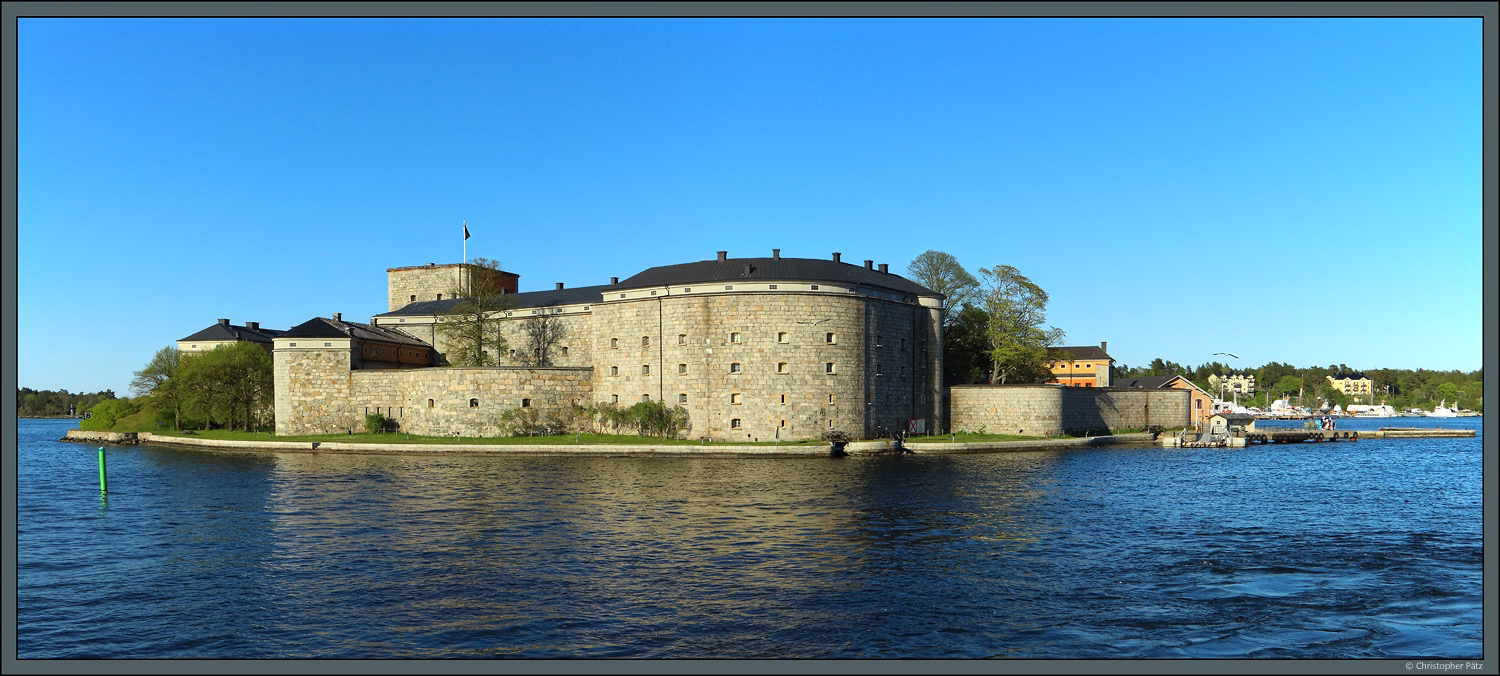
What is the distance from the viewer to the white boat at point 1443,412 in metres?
138

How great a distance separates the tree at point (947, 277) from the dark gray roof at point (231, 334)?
50.6 meters

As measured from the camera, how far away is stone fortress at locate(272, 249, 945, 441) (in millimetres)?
50469

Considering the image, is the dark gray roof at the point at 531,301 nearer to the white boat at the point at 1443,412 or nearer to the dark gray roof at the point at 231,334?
the dark gray roof at the point at 231,334

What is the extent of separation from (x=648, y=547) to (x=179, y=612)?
9.19 metres

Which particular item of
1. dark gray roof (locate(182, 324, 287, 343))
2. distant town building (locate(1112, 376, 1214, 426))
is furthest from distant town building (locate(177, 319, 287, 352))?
distant town building (locate(1112, 376, 1214, 426))

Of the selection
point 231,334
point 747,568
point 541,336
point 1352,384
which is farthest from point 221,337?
point 1352,384

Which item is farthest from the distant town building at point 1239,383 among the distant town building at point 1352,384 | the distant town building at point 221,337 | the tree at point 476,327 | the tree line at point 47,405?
the tree line at point 47,405

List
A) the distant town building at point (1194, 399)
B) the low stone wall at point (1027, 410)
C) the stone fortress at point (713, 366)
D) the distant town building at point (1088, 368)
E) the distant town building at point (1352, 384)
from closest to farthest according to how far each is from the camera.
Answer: the stone fortress at point (713, 366) < the low stone wall at point (1027, 410) < the distant town building at point (1194, 399) < the distant town building at point (1088, 368) < the distant town building at point (1352, 384)

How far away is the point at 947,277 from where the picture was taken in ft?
227

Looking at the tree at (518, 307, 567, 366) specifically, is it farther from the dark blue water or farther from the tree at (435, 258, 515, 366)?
the dark blue water

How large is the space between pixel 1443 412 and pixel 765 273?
439 feet

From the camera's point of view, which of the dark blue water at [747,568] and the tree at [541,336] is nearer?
the dark blue water at [747,568]

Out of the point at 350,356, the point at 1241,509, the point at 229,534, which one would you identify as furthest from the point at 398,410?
the point at 1241,509

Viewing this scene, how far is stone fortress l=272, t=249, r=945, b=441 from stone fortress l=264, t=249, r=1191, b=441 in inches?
3.0
